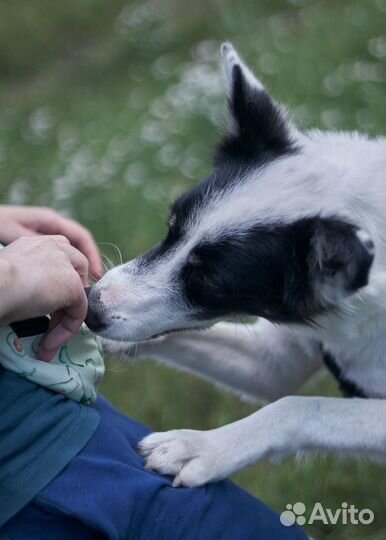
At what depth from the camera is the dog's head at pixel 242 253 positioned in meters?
1.74

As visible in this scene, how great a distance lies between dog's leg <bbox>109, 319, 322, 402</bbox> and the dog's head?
223mm

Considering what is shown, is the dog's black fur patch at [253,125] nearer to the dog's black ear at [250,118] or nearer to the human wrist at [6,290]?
the dog's black ear at [250,118]

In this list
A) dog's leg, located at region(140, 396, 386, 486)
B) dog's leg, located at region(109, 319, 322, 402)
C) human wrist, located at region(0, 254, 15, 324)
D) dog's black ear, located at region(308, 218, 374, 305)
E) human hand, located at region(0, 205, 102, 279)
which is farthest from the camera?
dog's leg, located at region(109, 319, 322, 402)

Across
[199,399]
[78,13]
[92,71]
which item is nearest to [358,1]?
[92,71]

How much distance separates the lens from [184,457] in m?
1.63

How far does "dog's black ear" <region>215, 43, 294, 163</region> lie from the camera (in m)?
1.93

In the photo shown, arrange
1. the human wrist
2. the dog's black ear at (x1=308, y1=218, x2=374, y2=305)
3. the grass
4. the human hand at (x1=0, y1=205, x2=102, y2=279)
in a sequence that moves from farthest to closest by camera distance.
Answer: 1. the grass
2. the human hand at (x1=0, y1=205, x2=102, y2=279)
3. the dog's black ear at (x1=308, y1=218, x2=374, y2=305)
4. the human wrist

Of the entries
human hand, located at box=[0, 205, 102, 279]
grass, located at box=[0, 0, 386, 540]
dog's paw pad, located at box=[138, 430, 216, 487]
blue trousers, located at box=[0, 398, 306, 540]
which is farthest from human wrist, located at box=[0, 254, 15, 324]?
grass, located at box=[0, 0, 386, 540]

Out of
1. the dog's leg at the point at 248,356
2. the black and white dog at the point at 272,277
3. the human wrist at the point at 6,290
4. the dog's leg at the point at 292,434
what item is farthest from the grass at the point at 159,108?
the human wrist at the point at 6,290

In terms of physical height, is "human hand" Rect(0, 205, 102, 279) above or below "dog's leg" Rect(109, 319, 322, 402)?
above

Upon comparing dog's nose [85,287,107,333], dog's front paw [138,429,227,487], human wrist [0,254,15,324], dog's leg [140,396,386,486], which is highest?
human wrist [0,254,15,324]

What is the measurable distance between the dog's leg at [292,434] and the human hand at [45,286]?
13.3 inches

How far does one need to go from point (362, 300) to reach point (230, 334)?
1.61 feet

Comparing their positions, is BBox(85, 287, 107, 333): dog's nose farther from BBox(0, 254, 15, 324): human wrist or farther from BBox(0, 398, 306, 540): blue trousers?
BBox(0, 254, 15, 324): human wrist
